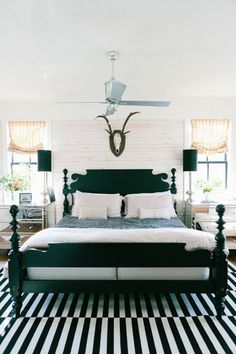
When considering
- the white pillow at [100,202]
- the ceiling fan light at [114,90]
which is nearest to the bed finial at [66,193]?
the white pillow at [100,202]

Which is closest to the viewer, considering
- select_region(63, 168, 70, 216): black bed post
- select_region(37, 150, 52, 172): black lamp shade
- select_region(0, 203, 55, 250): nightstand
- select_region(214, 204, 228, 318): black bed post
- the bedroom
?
the bedroom

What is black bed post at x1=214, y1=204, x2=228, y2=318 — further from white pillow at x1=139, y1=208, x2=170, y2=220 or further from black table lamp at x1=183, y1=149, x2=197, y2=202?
black table lamp at x1=183, y1=149, x2=197, y2=202

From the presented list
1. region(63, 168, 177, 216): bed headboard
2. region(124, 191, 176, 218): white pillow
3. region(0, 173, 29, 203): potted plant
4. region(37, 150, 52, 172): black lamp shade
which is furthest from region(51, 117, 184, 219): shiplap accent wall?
region(0, 173, 29, 203): potted plant

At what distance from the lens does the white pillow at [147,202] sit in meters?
4.58

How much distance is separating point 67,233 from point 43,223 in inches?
78.1

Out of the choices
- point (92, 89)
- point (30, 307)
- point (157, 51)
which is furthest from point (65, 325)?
point (92, 89)

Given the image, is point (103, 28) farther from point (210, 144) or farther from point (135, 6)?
point (210, 144)

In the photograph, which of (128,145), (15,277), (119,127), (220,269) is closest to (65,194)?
(128,145)

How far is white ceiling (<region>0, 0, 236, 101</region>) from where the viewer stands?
2.20 metres

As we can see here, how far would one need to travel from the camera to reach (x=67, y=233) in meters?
2.95

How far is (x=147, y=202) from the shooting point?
181 inches

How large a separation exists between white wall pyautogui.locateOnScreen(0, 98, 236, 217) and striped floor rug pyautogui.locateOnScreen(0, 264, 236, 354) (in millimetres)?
2627

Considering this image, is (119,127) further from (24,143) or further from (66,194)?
(24,143)

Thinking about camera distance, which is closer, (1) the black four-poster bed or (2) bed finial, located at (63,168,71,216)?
(1) the black four-poster bed
